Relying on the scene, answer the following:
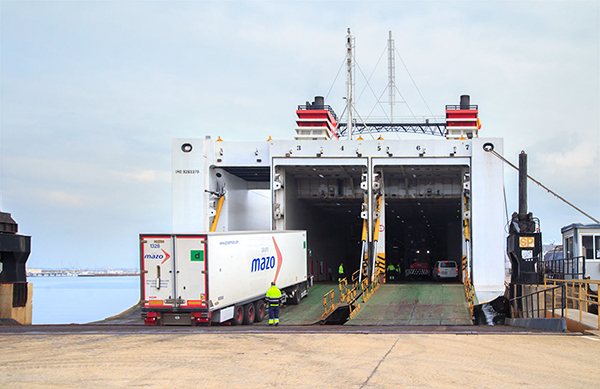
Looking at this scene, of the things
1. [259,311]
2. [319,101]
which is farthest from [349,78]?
[259,311]

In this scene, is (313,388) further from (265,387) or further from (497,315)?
(497,315)

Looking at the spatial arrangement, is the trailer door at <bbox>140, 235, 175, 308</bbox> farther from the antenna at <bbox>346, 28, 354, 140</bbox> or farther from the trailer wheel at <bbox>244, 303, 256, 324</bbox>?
the antenna at <bbox>346, 28, 354, 140</bbox>

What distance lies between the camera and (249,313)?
2144cm

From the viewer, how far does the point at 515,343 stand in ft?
40.8

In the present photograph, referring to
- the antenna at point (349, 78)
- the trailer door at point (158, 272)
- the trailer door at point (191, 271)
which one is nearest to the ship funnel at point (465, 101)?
the antenna at point (349, 78)

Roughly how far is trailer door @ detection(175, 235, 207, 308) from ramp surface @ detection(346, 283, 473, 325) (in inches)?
218

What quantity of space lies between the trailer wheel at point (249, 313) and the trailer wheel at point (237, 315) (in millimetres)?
428

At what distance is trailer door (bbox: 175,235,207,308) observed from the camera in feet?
60.0

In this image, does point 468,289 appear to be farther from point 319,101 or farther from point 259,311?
point 319,101

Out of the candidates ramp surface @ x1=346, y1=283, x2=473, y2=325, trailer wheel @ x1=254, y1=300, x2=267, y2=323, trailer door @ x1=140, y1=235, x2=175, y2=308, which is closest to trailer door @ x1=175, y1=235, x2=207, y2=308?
trailer door @ x1=140, y1=235, x2=175, y2=308

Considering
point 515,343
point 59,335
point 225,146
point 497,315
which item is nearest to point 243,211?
point 225,146

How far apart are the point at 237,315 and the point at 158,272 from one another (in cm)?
319

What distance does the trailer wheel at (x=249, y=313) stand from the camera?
829 inches

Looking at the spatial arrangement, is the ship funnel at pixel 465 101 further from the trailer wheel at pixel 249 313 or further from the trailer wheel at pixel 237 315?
the trailer wheel at pixel 237 315
